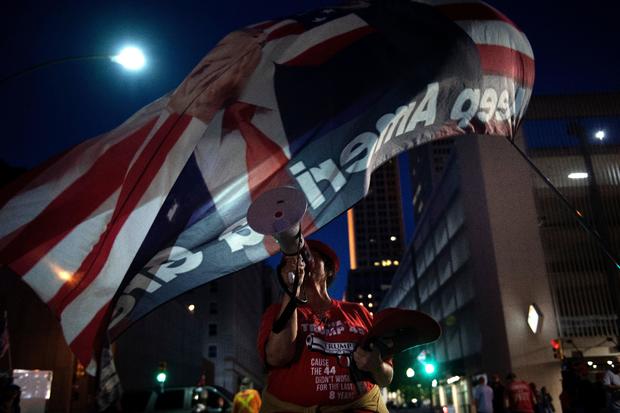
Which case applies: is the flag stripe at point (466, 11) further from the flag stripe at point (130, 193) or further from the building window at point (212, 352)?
the building window at point (212, 352)

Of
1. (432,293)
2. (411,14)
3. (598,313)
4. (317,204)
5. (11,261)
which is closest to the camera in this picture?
(11,261)

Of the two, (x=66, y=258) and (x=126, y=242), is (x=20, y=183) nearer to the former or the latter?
(x=66, y=258)

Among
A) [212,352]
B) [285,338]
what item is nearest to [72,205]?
[285,338]

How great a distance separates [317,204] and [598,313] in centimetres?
2450

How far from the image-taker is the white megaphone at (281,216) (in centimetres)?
208

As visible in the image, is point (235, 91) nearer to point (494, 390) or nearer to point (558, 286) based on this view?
point (494, 390)

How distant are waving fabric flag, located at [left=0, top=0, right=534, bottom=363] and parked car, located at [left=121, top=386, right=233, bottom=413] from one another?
11061 mm

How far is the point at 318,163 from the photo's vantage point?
4535mm

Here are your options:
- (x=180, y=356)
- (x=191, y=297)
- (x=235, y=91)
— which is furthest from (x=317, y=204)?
(x=191, y=297)

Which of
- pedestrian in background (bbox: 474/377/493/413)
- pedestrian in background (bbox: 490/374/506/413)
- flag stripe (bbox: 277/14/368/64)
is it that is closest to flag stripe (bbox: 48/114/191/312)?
flag stripe (bbox: 277/14/368/64)

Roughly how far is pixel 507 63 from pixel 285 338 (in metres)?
4.76

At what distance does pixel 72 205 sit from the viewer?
3.86m

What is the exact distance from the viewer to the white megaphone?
208 cm

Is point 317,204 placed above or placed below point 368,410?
above
